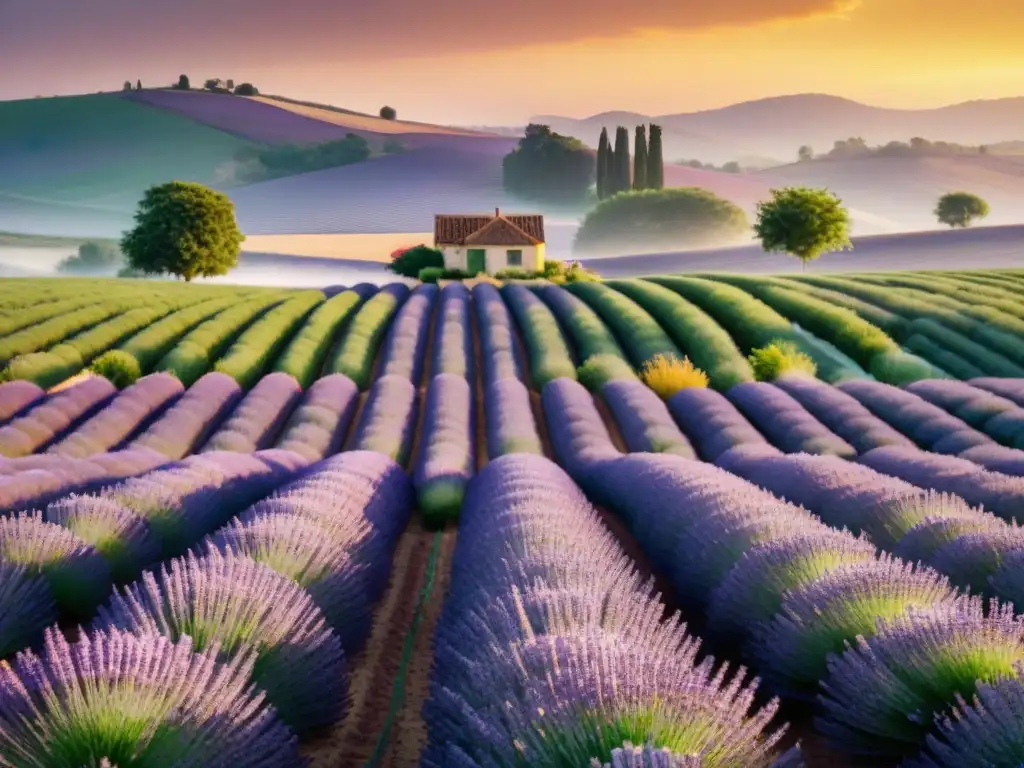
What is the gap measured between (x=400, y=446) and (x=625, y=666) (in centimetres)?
1344

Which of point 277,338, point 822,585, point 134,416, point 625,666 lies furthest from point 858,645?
point 277,338

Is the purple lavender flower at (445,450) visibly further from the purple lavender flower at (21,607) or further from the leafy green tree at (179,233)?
the leafy green tree at (179,233)

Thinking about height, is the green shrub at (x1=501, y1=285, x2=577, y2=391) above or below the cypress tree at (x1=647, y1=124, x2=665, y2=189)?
below

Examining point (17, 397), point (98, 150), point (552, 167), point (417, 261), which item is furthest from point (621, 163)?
point (17, 397)

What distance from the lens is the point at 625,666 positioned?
11.4ft

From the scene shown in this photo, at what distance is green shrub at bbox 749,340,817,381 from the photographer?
23817 millimetres

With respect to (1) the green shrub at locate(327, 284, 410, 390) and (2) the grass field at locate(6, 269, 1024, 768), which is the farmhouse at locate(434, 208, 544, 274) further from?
(2) the grass field at locate(6, 269, 1024, 768)

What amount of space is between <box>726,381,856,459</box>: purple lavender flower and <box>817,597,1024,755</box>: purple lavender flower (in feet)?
33.8

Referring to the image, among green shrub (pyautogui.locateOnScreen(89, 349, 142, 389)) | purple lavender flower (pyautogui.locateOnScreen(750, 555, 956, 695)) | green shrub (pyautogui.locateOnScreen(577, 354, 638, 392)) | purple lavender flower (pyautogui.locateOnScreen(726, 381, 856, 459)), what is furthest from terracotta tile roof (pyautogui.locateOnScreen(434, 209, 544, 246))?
purple lavender flower (pyautogui.locateOnScreen(750, 555, 956, 695))

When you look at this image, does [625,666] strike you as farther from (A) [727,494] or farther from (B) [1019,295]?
(B) [1019,295]

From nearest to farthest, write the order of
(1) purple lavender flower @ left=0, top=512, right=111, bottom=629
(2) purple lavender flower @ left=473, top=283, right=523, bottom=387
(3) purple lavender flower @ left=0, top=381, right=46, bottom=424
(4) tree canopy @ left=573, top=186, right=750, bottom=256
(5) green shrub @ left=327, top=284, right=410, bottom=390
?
(1) purple lavender flower @ left=0, top=512, right=111, bottom=629 < (3) purple lavender flower @ left=0, top=381, right=46, bottom=424 < (2) purple lavender flower @ left=473, top=283, right=523, bottom=387 < (5) green shrub @ left=327, top=284, right=410, bottom=390 < (4) tree canopy @ left=573, top=186, right=750, bottom=256

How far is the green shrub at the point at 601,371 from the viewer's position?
22406 mm

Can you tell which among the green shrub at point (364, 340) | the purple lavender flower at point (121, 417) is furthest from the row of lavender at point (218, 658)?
the green shrub at point (364, 340)

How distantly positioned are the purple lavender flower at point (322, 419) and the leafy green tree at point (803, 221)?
3240 cm
